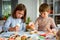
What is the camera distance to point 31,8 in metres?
4.23

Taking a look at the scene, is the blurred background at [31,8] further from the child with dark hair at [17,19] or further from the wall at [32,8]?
the child with dark hair at [17,19]

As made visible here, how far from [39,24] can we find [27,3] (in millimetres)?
2252

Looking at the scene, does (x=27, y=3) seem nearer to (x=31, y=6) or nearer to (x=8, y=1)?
(x=31, y=6)

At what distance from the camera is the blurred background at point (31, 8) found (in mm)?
4031

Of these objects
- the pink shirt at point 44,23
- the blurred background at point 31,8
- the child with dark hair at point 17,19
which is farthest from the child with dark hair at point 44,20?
the blurred background at point 31,8

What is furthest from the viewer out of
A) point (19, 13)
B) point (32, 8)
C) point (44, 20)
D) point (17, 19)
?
point (32, 8)

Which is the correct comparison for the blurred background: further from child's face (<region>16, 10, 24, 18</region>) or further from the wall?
child's face (<region>16, 10, 24, 18</region>)

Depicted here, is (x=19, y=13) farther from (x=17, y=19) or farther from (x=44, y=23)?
(x=44, y=23)

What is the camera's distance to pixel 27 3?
13.9 ft

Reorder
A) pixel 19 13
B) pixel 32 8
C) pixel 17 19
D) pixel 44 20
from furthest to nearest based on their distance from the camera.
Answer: pixel 32 8
pixel 44 20
pixel 17 19
pixel 19 13

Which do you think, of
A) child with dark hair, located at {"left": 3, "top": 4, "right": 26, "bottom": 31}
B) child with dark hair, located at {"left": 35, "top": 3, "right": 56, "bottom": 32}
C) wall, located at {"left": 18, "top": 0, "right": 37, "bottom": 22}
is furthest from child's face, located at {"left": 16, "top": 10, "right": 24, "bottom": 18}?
wall, located at {"left": 18, "top": 0, "right": 37, "bottom": 22}

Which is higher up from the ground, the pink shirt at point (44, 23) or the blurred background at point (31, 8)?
the blurred background at point (31, 8)

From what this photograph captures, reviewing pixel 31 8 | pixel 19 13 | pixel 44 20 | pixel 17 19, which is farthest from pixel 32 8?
pixel 19 13

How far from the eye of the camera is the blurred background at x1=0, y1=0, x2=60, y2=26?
4.03 m
